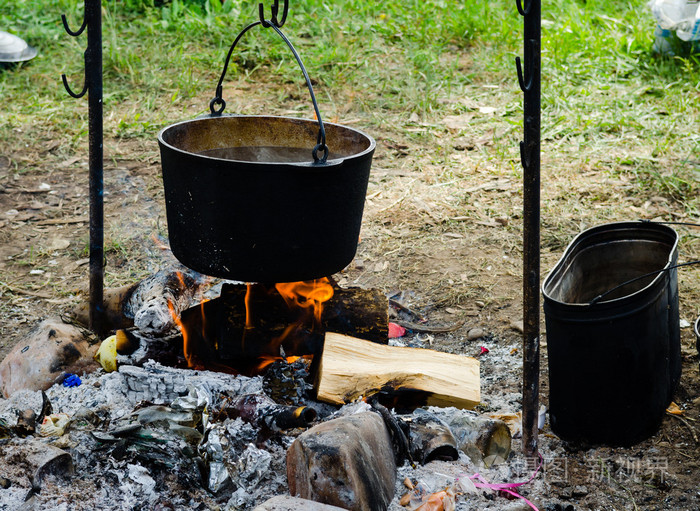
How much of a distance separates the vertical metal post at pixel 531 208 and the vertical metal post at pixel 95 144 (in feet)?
5.80

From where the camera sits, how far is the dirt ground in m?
2.71

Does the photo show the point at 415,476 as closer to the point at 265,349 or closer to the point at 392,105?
the point at 265,349

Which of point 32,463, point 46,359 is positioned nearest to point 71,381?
point 46,359

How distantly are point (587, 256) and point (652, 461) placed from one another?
857 mm

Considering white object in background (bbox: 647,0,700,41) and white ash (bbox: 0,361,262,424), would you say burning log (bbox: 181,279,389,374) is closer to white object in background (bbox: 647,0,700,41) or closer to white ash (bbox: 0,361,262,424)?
white ash (bbox: 0,361,262,424)

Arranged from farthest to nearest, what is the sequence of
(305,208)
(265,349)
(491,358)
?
(491,358) < (265,349) < (305,208)

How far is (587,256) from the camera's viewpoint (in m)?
3.08

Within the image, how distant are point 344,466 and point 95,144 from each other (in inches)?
74.2

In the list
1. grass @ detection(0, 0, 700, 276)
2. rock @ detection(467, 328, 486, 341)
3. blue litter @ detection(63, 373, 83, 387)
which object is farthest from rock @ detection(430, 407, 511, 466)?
grass @ detection(0, 0, 700, 276)

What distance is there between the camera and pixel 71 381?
2.95 meters

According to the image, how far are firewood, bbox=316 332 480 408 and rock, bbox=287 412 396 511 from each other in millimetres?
389

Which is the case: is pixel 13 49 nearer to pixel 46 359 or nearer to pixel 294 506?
pixel 46 359

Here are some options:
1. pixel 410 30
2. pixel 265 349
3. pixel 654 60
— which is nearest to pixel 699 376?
pixel 265 349

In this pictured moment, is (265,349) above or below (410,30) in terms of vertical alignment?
below
